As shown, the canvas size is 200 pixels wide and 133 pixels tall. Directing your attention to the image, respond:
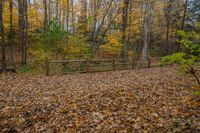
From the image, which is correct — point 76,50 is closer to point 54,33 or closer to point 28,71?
point 54,33

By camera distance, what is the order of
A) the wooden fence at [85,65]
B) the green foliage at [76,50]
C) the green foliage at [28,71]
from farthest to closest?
the green foliage at [76,50] < the wooden fence at [85,65] < the green foliage at [28,71]

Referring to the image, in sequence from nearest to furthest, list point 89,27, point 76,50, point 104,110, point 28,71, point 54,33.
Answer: point 104,110 < point 28,71 < point 54,33 < point 76,50 < point 89,27

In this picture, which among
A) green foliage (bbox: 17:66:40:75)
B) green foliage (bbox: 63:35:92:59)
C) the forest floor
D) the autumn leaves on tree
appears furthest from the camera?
A: the autumn leaves on tree

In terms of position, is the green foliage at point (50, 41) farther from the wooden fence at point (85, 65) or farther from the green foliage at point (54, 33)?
the wooden fence at point (85, 65)

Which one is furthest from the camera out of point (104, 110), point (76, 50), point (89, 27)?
point (89, 27)

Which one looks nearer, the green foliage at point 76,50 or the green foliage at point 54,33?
the green foliage at point 54,33

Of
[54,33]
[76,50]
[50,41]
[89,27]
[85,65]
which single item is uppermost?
[89,27]

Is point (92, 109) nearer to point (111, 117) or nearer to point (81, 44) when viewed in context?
point (111, 117)

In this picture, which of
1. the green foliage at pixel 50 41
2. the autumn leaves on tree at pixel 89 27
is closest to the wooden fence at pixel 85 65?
the green foliage at pixel 50 41

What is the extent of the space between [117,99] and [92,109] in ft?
3.88

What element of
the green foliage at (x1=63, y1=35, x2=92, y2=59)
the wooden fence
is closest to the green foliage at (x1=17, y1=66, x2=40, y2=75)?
the wooden fence

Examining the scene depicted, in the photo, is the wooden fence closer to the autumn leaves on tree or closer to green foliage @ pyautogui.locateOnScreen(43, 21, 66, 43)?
the autumn leaves on tree

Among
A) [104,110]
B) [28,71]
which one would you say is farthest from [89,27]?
[104,110]

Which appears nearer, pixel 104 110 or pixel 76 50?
pixel 104 110
